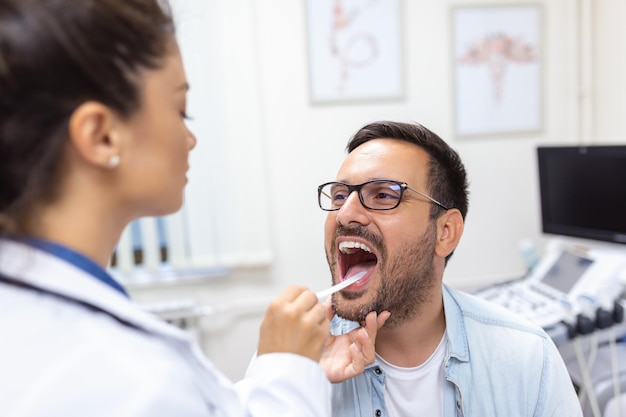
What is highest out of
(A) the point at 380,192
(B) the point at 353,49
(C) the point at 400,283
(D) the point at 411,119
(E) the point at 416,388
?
(B) the point at 353,49

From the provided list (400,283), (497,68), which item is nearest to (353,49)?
(497,68)

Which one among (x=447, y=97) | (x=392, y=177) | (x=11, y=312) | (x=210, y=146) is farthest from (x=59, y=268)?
(x=447, y=97)

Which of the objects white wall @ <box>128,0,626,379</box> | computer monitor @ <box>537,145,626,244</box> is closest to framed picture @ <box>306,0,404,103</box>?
white wall @ <box>128,0,626,379</box>

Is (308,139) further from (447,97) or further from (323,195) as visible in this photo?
(323,195)

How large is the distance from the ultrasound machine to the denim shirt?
1.97ft

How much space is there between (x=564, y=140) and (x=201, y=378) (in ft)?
7.93

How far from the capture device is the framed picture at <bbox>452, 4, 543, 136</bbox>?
227 cm

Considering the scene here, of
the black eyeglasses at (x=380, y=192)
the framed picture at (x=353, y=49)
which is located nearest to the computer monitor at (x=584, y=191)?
the framed picture at (x=353, y=49)

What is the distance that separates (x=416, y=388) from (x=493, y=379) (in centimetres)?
17

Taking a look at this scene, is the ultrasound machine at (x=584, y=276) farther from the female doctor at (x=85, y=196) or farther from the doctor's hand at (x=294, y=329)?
the female doctor at (x=85, y=196)

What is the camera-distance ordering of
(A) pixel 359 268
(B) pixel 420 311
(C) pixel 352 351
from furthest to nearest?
(A) pixel 359 268 < (B) pixel 420 311 < (C) pixel 352 351

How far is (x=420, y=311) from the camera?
113 centimetres

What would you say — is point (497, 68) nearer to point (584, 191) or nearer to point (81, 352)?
point (584, 191)

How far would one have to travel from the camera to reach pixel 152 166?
0.57m
